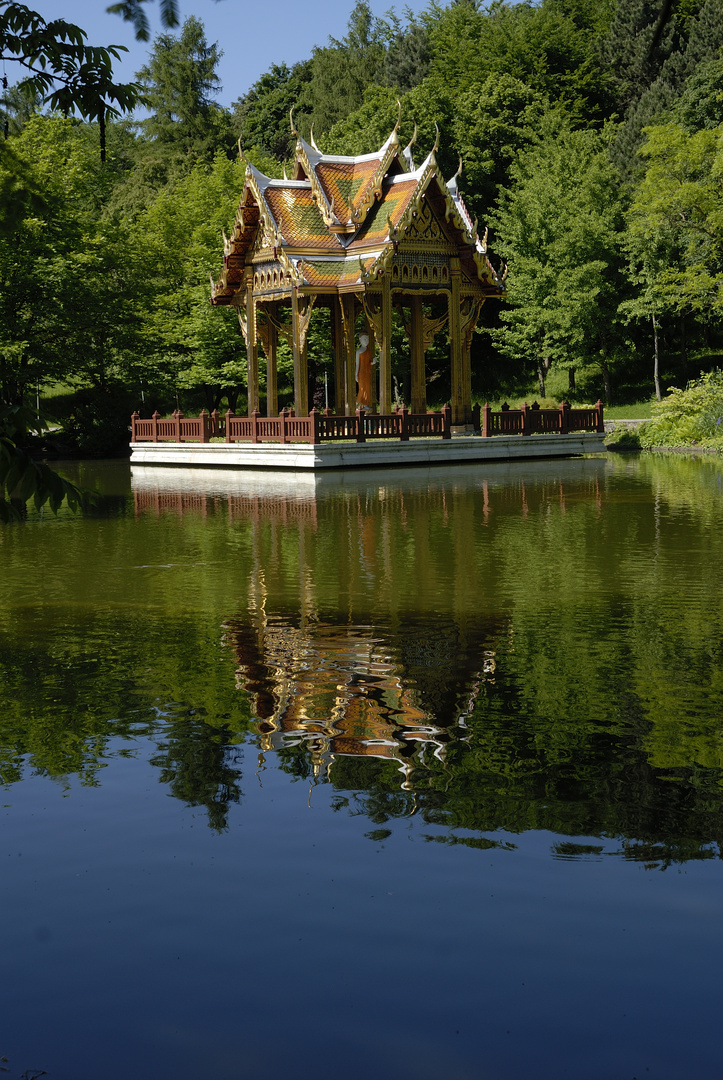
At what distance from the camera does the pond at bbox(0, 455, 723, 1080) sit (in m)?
4.04

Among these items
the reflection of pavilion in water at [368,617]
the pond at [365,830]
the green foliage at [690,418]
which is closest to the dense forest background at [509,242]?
the green foliage at [690,418]

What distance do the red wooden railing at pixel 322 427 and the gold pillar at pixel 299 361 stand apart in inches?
18.2

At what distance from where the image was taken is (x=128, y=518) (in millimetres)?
22766

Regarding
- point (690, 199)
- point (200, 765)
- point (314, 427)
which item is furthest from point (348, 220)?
point (200, 765)

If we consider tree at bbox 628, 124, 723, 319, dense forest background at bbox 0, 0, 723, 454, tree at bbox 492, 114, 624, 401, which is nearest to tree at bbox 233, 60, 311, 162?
dense forest background at bbox 0, 0, 723, 454

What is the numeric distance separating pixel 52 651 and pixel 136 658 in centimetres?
92

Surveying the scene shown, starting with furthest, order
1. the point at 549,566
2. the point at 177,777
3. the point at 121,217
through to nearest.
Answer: the point at 121,217 → the point at 549,566 → the point at 177,777

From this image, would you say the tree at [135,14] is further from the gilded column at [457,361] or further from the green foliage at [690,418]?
the green foliage at [690,418]

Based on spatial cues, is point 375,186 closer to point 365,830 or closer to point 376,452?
point 376,452

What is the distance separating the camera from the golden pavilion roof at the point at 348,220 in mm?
37281

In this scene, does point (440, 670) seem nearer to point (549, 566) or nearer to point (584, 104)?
point (549, 566)

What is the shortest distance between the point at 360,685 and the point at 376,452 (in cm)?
2667

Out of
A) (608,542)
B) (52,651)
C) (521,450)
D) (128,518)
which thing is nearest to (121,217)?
(521,450)

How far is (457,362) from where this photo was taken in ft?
133
